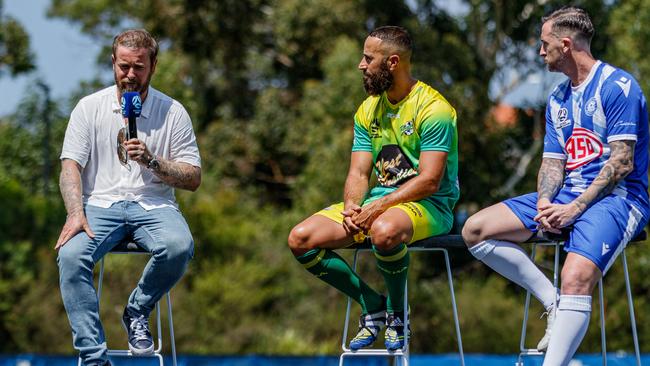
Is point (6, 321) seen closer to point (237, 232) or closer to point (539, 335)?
point (237, 232)

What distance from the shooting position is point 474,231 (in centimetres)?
525

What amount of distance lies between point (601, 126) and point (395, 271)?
1.19m

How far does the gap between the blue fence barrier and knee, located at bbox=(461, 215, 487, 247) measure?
11.8ft

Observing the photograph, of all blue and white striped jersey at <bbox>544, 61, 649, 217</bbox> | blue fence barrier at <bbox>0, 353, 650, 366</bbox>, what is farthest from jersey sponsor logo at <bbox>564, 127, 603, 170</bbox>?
blue fence barrier at <bbox>0, 353, 650, 366</bbox>

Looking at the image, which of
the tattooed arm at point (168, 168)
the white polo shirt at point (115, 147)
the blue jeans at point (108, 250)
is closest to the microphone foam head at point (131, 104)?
the tattooed arm at point (168, 168)

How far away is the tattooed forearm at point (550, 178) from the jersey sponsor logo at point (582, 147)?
0.21ft

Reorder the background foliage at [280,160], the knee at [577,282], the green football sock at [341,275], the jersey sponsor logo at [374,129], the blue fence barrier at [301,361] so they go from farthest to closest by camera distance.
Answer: the background foliage at [280,160], the blue fence barrier at [301,361], the jersey sponsor logo at [374,129], the green football sock at [341,275], the knee at [577,282]

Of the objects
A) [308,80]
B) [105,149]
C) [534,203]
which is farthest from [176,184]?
[308,80]

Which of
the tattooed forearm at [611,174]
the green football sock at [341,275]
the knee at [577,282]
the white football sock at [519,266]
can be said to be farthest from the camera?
the green football sock at [341,275]

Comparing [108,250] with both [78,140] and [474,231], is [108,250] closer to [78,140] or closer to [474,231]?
[78,140]

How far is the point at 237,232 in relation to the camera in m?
20.0

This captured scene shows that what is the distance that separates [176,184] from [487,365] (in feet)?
14.0

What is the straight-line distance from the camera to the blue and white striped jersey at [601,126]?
5.03 metres

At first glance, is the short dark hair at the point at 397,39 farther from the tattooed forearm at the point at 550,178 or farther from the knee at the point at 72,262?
the knee at the point at 72,262
